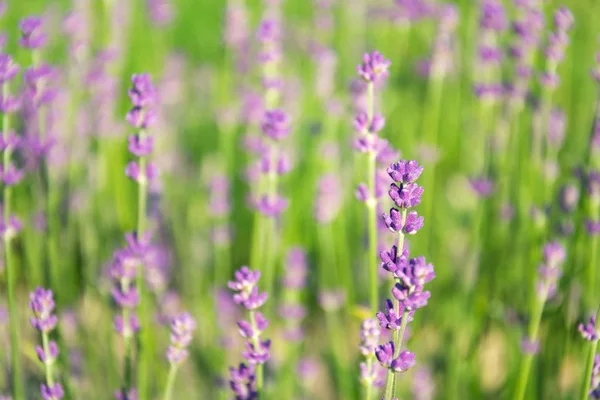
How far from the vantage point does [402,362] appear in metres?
1.12

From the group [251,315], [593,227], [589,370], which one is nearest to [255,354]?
[251,315]

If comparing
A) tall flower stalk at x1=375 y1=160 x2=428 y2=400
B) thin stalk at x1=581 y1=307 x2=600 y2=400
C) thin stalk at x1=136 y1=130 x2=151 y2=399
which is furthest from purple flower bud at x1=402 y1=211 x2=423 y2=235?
thin stalk at x1=136 y1=130 x2=151 y2=399

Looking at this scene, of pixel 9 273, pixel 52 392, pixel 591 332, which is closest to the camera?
pixel 591 332

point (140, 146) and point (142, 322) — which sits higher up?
point (140, 146)

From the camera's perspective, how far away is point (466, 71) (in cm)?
401

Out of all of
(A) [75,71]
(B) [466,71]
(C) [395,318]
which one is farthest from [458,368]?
(B) [466,71]

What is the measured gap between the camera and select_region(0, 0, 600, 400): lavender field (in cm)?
153

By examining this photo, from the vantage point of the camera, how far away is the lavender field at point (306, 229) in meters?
1.53

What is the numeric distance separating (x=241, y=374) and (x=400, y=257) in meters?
0.49

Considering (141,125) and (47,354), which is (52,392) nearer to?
(47,354)

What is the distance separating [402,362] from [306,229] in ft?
6.95

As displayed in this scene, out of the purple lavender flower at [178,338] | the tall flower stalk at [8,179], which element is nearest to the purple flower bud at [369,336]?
the purple lavender flower at [178,338]

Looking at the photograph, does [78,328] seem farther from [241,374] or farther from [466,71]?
Answer: [466,71]

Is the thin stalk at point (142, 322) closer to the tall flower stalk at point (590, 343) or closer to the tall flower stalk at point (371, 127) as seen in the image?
the tall flower stalk at point (371, 127)
